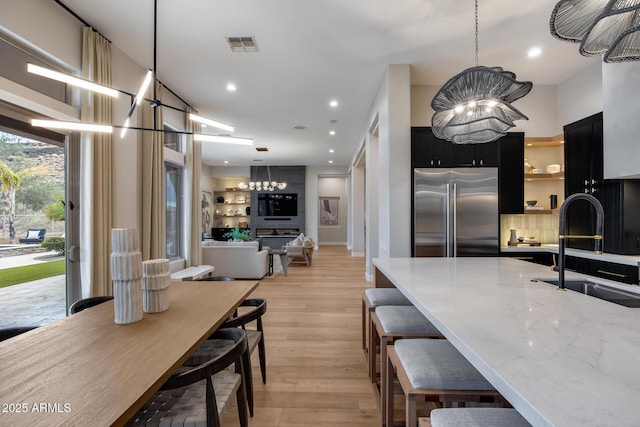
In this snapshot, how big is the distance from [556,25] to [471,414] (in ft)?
5.86

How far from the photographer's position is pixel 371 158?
19.2 ft

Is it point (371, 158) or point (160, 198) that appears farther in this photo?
point (371, 158)

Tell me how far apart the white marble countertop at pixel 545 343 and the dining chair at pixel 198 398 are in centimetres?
89

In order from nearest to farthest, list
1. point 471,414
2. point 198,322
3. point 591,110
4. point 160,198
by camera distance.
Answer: point 471,414 → point 198,322 → point 591,110 → point 160,198

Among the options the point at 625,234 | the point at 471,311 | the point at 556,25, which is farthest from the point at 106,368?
the point at 625,234

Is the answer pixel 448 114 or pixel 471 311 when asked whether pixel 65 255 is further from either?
pixel 448 114

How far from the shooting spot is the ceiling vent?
3.26m

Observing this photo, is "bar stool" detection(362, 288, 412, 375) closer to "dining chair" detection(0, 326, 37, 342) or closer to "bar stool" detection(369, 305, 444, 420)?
"bar stool" detection(369, 305, 444, 420)

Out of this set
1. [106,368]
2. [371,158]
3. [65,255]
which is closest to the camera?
[106,368]

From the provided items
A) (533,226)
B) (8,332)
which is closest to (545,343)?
(8,332)

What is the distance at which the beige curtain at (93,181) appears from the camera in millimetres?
3027

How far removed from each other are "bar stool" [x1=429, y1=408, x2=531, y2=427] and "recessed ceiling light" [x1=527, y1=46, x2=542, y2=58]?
4108 millimetres

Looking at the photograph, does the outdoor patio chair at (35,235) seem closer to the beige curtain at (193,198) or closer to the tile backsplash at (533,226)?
the beige curtain at (193,198)

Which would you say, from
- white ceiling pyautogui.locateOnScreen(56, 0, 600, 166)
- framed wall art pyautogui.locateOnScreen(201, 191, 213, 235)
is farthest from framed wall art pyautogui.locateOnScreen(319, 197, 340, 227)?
white ceiling pyautogui.locateOnScreen(56, 0, 600, 166)
